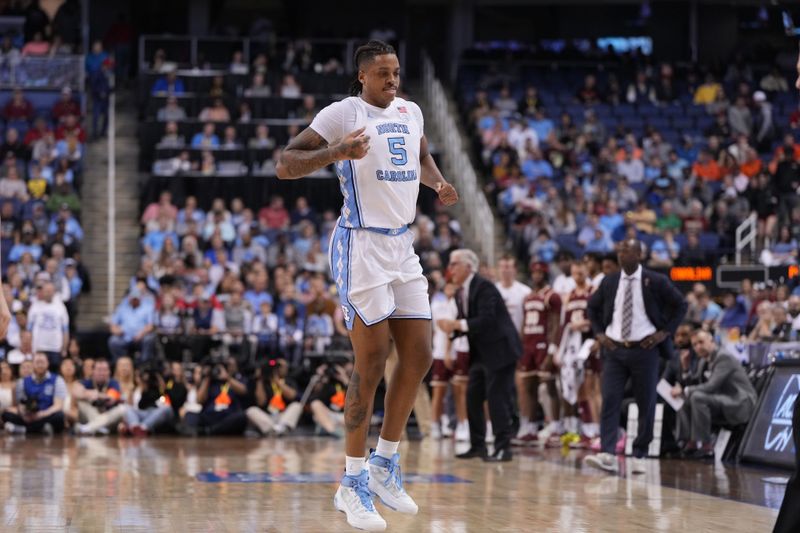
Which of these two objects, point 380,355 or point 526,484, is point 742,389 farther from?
point 380,355

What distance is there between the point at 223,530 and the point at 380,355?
139 cm

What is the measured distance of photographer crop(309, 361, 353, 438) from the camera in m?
16.3

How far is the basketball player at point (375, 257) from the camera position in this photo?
6.65m

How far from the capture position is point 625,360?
447 inches

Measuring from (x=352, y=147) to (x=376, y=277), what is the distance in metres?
0.79

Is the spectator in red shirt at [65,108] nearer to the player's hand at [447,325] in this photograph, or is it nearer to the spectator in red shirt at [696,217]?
the spectator in red shirt at [696,217]

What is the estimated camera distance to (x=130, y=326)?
734 inches

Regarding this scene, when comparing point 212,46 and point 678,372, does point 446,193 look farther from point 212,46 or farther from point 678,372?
point 212,46

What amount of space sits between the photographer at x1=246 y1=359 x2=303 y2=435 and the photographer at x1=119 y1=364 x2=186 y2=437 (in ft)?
3.17

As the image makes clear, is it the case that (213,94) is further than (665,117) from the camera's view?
No

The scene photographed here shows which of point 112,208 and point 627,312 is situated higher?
point 112,208

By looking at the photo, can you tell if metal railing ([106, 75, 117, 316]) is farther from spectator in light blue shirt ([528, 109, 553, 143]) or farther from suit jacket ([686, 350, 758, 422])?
suit jacket ([686, 350, 758, 422])

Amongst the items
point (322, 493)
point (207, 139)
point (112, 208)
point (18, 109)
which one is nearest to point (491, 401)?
point (322, 493)

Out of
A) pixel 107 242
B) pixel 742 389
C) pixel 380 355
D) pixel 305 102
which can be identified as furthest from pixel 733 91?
pixel 380 355
